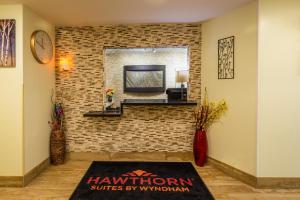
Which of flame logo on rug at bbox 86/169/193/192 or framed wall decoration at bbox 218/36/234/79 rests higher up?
framed wall decoration at bbox 218/36/234/79

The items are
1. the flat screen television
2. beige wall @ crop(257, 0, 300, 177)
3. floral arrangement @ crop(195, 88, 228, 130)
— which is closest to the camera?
beige wall @ crop(257, 0, 300, 177)

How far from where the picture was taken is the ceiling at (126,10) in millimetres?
3064

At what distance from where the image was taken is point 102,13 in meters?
3.54

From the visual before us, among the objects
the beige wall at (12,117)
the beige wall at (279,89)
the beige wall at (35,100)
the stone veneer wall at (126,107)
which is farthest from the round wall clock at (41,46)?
the beige wall at (279,89)

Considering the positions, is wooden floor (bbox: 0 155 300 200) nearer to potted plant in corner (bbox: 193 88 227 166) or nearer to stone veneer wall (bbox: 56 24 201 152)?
potted plant in corner (bbox: 193 88 227 166)

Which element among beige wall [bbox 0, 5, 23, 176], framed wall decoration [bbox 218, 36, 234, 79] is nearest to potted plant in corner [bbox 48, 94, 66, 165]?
beige wall [bbox 0, 5, 23, 176]

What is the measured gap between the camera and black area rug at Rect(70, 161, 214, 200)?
2.85 metres

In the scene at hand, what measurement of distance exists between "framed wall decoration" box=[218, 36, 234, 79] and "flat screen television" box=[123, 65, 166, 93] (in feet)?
7.07

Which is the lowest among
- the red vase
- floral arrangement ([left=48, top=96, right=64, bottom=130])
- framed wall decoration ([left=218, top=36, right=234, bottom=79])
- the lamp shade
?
the red vase

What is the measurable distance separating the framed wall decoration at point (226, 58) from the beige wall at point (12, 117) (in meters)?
3.07

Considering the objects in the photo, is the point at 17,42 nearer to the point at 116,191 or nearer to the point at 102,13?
the point at 102,13

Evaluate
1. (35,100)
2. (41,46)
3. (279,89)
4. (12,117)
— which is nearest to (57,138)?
(35,100)

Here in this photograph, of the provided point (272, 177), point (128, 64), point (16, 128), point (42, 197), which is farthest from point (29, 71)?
point (272, 177)

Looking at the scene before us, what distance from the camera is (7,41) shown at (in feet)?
10.3
